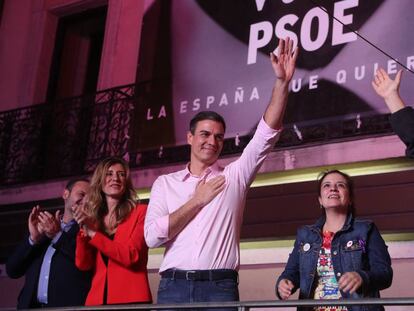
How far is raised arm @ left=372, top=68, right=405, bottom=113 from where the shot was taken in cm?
247

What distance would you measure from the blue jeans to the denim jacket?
1.10ft

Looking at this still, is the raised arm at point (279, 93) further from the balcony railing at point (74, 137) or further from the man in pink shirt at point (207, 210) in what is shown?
the balcony railing at point (74, 137)

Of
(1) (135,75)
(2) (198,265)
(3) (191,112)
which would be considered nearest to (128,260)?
(2) (198,265)

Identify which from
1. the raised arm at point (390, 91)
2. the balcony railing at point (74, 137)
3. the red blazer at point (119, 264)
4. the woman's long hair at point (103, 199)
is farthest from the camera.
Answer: the balcony railing at point (74, 137)

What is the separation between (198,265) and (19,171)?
19.3ft

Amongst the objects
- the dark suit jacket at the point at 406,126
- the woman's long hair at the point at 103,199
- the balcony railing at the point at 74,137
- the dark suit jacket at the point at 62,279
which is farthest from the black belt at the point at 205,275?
the balcony railing at the point at 74,137

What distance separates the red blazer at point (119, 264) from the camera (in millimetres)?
3070

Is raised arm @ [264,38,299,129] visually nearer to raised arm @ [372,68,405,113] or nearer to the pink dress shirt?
the pink dress shirt

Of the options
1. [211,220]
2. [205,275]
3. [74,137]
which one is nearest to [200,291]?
[205,275]

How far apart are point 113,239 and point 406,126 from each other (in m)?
1.49

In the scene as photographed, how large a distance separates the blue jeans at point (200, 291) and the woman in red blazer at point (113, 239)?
0.33 meters

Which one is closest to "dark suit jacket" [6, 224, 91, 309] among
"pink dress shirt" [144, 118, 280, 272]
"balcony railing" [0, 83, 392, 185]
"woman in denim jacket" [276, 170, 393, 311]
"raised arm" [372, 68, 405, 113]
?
"pink dress shirt" [144, 118, 280, 272]

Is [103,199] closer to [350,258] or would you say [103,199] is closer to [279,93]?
[279,93]

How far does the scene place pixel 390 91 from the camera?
100 inches
